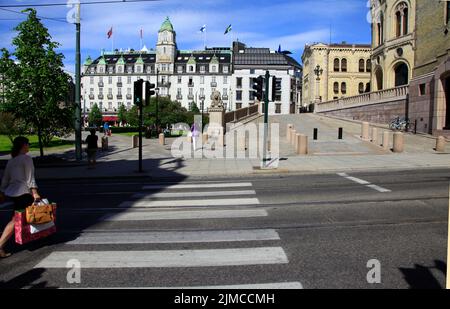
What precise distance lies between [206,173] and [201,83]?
10287 centimetres

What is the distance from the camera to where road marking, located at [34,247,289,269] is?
18.3 feet

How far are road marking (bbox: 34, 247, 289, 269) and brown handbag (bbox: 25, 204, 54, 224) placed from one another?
→ 525 millimetres

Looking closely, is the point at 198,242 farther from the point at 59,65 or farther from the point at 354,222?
the point at 59,65

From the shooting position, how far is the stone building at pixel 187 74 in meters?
113

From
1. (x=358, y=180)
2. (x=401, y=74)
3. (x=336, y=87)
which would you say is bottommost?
(x=358, y=180)

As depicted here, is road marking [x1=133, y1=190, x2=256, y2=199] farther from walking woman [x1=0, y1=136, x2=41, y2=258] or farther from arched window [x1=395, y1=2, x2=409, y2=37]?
arched window [x1=395, y1=2, x2=409, y2=37]

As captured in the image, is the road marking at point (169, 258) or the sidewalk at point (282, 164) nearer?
the road marking at point (169, 258)

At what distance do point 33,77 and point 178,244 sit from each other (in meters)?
15.0

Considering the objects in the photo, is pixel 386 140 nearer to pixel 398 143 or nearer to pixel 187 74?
pixel 398 143

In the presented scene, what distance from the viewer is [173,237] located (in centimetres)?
694

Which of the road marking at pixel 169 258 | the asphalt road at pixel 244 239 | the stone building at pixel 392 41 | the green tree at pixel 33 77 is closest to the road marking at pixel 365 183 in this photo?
the asphalt road at pixel 244 239

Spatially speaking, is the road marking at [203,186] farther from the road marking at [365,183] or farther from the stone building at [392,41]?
the stone building at [392,41]

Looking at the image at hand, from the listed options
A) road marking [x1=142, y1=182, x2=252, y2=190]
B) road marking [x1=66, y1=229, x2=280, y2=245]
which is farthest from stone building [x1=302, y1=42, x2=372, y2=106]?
road marking [x1=66, y1=229, x2=280, y2=245]

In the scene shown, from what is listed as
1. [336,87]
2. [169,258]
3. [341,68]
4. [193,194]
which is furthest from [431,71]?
[341,68]
